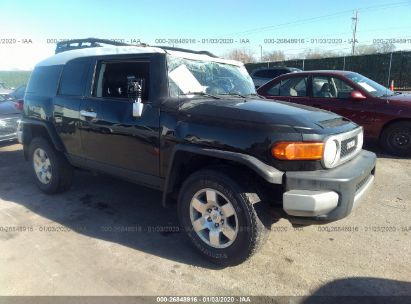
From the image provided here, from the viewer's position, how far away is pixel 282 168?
2.84 meters

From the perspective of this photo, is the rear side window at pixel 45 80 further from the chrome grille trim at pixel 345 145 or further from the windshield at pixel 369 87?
the windshield at pixel 369 87

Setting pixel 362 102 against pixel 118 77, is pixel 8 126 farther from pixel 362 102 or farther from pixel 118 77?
pixel 362 102

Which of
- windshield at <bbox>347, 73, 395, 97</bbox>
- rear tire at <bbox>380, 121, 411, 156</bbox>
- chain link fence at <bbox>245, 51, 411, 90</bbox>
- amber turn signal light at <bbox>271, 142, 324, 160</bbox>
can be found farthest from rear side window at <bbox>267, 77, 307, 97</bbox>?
chain link fence at <bbox>245, 51, 411, 90</bbox>

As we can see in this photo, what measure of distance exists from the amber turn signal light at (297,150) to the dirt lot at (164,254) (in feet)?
3.49

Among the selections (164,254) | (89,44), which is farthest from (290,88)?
(164,254)

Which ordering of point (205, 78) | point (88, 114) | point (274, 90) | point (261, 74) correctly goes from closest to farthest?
point (205, 78), point (88, 114), point (274, 90), point (261, 74)

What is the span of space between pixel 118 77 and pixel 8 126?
5241mm

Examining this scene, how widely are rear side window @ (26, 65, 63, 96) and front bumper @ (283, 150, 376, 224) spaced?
3.54 metres

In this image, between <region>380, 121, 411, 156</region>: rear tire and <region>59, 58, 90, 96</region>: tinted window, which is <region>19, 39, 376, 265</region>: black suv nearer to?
<region>59, 58, 90, 96</region>: tinted window

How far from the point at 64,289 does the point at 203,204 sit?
135cm

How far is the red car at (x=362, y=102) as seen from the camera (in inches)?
257

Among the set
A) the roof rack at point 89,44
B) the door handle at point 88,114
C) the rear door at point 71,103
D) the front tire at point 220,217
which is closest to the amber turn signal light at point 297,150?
the front tire at point 220,217

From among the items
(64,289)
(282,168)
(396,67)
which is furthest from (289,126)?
(396,67)

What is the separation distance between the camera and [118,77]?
13.2ft
